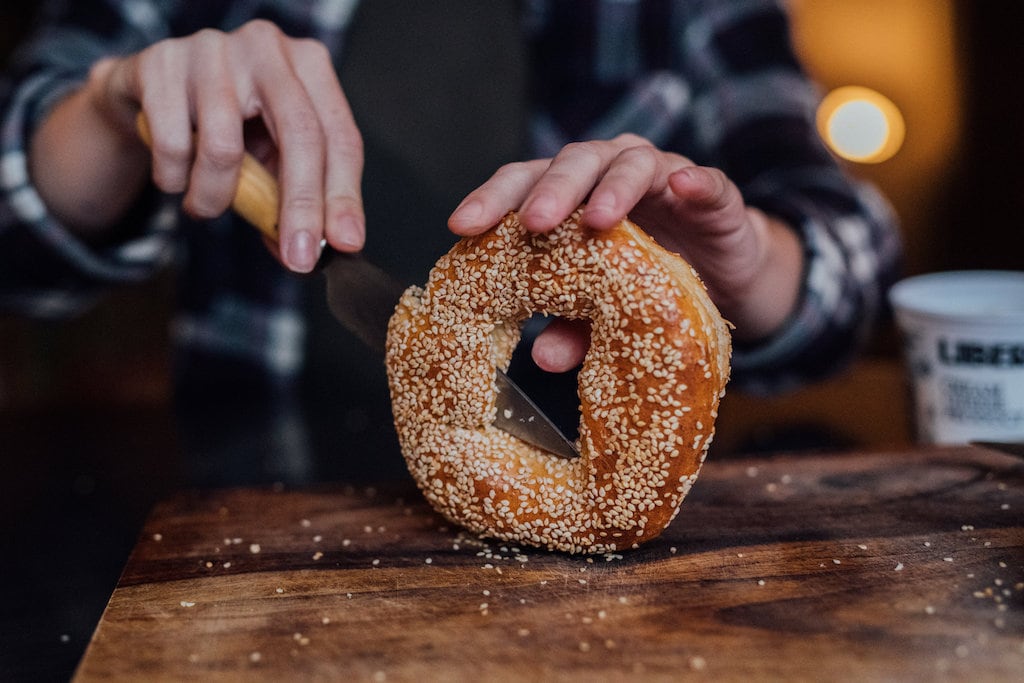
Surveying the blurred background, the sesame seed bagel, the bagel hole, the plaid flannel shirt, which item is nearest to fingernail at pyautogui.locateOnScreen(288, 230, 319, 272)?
the sesame seed bagel

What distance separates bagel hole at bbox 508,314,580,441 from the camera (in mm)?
997

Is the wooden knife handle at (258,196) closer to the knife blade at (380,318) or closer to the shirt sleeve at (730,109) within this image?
the knife blade at (380,318)

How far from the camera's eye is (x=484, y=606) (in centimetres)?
88

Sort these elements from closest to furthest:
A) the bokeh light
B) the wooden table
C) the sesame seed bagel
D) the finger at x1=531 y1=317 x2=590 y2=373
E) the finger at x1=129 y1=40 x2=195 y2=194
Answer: the wooden table < the sesame seed bagel < the finger at x1=531 y1=317 x2=590 y2=373 < the finger at x1=129 y1=40 x2=195 y2=194 < the bokeh light

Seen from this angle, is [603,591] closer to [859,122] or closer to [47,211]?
[47,211]

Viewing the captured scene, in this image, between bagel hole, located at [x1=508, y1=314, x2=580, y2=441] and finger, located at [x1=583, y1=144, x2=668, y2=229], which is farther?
bagel hole, located at [x1=508, y1=314, x2=580, y2=441]

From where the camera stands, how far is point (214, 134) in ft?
3.52

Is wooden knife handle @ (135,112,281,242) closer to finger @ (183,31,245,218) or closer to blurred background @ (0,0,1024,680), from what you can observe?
finger @ (183,31,245,218)

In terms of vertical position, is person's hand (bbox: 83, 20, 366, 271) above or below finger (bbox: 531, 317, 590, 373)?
above

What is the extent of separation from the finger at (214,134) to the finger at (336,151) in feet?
0.31

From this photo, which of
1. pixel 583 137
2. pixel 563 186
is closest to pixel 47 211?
pixel 583 137

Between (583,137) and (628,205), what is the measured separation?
0.98 meters

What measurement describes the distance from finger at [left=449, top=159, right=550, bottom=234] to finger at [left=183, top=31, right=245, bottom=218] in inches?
13.0

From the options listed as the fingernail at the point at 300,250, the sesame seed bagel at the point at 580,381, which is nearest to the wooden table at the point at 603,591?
the sesame seed bagel at the point at 580,381
